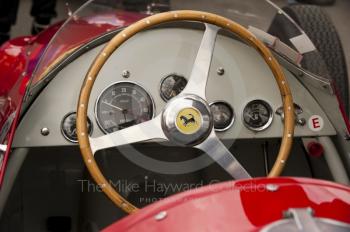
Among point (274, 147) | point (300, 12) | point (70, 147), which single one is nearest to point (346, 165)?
point (274, 147)

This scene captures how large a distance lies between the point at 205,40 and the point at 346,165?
0.57 meters

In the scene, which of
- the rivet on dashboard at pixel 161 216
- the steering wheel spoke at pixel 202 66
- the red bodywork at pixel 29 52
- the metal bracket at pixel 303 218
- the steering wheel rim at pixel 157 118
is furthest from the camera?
the red bodywork at pixel 29 52

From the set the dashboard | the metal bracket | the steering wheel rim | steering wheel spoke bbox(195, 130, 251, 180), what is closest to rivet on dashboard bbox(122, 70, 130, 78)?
the dashboard

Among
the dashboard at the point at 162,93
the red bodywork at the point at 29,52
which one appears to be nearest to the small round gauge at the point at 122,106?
the dashboard at the point at 162,93

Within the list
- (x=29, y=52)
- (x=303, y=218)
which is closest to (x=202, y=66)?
(x=303, y=218)

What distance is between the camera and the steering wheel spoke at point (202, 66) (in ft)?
5.77

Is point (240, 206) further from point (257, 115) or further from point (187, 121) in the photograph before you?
point (257, 115)

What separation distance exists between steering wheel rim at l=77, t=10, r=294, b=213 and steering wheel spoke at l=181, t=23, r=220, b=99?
0.11ft

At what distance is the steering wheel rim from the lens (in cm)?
164

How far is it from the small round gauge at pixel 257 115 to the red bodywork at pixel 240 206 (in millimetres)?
438

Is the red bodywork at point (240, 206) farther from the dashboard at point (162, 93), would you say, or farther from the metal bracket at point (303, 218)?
the dashboard at point (162, 93)

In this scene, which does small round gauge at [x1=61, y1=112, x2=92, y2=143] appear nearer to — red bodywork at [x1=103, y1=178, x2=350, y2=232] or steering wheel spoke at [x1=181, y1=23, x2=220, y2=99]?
steering wheel spoke at [x1=181, y1=23, x2=220, y2=99]

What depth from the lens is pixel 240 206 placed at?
4.58 ft

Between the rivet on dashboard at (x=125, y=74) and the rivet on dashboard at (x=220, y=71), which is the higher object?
the rivet on dashboard at (x=220, y=71)
